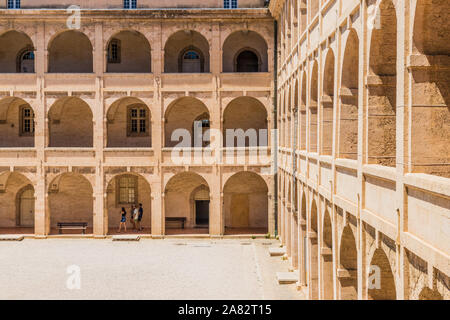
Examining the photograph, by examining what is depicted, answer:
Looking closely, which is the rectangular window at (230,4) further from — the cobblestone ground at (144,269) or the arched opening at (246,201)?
the cobblestone ground at (144,269)

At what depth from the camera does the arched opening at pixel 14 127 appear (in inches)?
1170

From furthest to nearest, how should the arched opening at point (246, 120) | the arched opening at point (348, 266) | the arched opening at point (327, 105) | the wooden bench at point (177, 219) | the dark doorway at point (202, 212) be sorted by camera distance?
the dark doorway at point (202, 212) < the wooden bench at point (177, 219) < the arched opening at point (246, 120) < the arched opening at point (327, 105) < the arched opening at point (348, 266)

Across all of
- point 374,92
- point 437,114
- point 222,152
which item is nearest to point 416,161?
point 437,114

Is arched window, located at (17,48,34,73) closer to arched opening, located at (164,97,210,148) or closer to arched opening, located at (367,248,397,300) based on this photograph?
arched opening, located at (164,97,210,148)

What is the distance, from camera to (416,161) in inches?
281

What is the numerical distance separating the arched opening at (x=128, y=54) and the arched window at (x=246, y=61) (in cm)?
492

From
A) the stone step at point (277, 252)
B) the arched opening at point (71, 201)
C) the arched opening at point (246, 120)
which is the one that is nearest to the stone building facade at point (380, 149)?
the stone step at point (277, 252)

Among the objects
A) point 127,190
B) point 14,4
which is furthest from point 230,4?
point 127,190

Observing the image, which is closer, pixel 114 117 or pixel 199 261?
pixel 199 261
